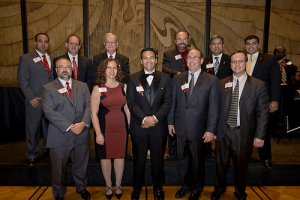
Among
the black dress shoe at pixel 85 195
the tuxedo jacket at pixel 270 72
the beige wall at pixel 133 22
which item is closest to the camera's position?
the black dress shoe at pixel 85 195

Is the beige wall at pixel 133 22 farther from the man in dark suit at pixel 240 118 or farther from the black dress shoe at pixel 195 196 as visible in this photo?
the black dress shoe at pixel 195 196

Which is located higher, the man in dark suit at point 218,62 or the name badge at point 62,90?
the man in dark suit at point 218,62

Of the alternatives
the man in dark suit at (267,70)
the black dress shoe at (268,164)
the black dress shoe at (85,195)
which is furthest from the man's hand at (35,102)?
the black dress shoe at (268,164)

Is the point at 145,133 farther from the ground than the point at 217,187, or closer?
farther from the ground

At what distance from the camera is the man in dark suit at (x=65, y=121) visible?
242 cm

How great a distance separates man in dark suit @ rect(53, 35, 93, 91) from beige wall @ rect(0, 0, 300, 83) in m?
2.10

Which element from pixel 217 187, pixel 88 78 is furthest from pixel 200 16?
pixel 217 187

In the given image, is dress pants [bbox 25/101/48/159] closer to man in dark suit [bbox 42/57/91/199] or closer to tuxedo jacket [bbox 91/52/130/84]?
man in dark suit [bbox 42/57/91/199]

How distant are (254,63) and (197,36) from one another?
2.56m

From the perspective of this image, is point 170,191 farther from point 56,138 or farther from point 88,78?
point 88,78

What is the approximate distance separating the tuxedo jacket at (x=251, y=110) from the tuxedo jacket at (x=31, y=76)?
8.17 ft

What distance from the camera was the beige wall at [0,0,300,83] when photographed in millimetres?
5184

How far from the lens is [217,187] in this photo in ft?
8.70

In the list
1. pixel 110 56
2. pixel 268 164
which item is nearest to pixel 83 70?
pixel 110 56
